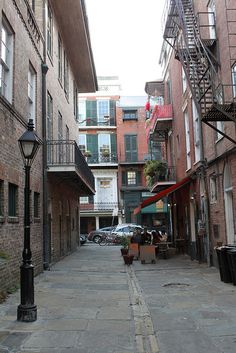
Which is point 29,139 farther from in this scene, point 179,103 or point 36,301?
point 179,103

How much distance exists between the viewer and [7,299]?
32.1 ft

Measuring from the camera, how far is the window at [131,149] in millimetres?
47934

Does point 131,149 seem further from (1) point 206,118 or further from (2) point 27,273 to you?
(2) point 27,273

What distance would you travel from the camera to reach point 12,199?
11883mm

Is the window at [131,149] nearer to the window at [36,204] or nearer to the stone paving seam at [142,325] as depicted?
the window at [36,204]

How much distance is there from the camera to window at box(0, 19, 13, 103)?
1120 cm

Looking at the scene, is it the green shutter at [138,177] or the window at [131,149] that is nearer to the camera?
the green shutter at [138,177]

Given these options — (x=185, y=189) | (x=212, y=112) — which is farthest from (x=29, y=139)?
(x=185, y=189)

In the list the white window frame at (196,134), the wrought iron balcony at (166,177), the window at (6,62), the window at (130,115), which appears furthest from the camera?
the window at (130,115)

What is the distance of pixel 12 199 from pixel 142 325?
5.70 metres

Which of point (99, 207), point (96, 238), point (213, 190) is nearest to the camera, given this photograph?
point (213, 190)

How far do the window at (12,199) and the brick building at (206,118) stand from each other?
217 inches

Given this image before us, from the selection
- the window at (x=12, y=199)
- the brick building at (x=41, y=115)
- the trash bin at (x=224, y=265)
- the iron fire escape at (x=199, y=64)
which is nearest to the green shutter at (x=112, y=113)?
the brick building at (x=41, y=115)

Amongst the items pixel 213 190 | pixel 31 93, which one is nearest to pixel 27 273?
pixel 31 93
